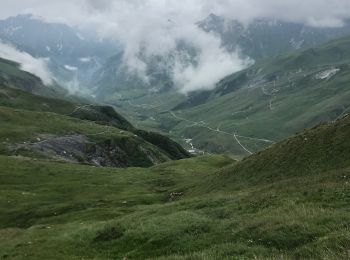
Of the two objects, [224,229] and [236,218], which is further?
[236,218]

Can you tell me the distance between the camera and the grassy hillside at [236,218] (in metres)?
26.8

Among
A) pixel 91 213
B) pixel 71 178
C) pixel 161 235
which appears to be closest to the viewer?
pixel 161 235

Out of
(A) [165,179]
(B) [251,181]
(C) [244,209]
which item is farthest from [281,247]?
(A) [165,179]

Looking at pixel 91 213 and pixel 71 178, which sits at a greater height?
pixel 71 178

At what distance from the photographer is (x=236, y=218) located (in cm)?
3625

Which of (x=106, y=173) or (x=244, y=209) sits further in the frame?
(x=106, y=173)

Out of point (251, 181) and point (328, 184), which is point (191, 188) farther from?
point (328, 184)

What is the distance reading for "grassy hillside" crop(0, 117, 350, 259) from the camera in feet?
88.1

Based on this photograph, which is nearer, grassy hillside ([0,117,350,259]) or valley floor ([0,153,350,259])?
valley floor ([0,153,350,259])

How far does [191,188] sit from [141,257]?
50217mm

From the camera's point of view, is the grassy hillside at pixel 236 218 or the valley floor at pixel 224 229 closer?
the valley floor at pixel 224 229

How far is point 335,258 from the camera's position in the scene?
17.8m

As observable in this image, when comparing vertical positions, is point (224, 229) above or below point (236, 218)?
below

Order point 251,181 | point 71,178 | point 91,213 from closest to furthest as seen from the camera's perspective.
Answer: point 251,181 < point 91,213 < point 71,178
